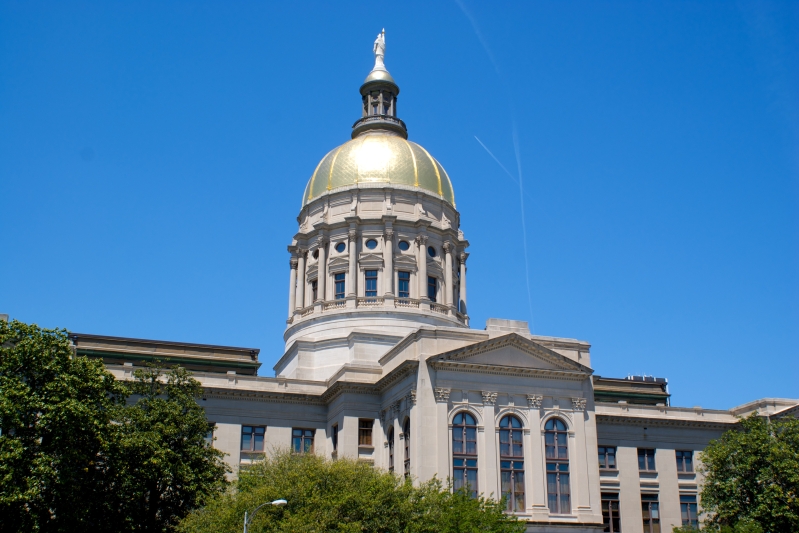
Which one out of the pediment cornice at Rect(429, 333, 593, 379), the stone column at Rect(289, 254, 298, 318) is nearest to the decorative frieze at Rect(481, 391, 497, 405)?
the pediment cornice at Rect(429, 333, 593, 379)

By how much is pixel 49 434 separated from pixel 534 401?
1177 inches

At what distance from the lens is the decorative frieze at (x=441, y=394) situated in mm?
57847

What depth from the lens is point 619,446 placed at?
229 ft

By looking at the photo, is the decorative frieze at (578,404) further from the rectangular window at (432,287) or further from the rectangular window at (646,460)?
the rectangular window at (432,287)

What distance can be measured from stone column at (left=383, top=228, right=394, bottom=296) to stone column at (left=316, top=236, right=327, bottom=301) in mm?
5481

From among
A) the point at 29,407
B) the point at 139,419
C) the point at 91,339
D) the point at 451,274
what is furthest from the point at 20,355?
the point at 451,274

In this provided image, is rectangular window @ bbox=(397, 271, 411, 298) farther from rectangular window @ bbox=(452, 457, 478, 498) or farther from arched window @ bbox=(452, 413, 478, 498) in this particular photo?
rectangular window @ bbox=(452, 457, 478, 498)

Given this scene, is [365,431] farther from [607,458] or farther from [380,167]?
[380,167]

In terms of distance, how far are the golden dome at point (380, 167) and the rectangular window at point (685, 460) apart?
99.4 ft

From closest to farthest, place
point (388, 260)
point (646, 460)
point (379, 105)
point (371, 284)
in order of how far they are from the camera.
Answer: point (646, 460)
point (388, 260)
point (371, 284)
point (379, 105)

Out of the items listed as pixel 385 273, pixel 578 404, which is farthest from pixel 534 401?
pixel 385 273

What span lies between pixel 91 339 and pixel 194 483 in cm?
2565

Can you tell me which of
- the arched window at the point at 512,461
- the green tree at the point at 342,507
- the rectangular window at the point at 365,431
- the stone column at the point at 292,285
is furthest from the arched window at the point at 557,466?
the stone column at the point at 292,285

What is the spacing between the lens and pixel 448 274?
80438 mm
